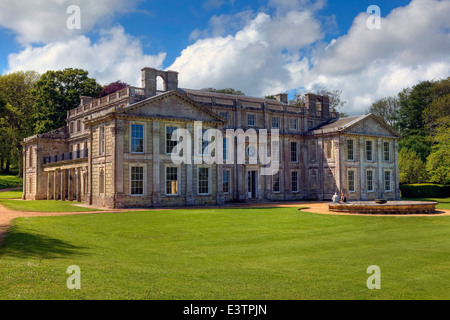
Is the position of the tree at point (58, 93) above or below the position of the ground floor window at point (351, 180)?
above

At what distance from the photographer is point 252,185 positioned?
4453cm

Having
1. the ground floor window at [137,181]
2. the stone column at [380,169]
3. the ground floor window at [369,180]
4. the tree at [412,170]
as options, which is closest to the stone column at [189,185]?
the ground floor window at [137,181]

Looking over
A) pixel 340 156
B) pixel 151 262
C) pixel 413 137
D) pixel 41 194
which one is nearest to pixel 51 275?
pixel 151 262

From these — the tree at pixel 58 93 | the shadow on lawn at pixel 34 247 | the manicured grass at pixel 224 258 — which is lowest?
the manicured grass at pixel 224 258

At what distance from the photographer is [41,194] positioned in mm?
48406

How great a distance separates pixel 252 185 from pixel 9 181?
4364cm

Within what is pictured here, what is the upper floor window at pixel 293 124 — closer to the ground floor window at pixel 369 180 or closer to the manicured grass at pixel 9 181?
the ground floor window at pixel 369 180

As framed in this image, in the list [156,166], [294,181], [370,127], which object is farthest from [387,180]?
[156,166]

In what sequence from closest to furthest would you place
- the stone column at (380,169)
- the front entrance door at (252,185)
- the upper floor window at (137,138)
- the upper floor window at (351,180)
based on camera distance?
1. the upper floor window at (137,138)
2. the front entrance door at (252,185)
3. the upper floor window at (351,180)
4. the stone column at (380,169)

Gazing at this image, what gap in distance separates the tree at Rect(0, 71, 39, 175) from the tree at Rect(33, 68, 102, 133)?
6.91m

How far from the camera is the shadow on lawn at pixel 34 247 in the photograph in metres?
12.3

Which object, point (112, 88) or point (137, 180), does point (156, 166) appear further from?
point (112, 88)

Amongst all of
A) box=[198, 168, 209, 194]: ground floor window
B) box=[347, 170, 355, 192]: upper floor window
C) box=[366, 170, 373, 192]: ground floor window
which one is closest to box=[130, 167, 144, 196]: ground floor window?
box=[198, 168, 209, 194]: ground floor window

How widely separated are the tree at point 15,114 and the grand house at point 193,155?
14710mm
